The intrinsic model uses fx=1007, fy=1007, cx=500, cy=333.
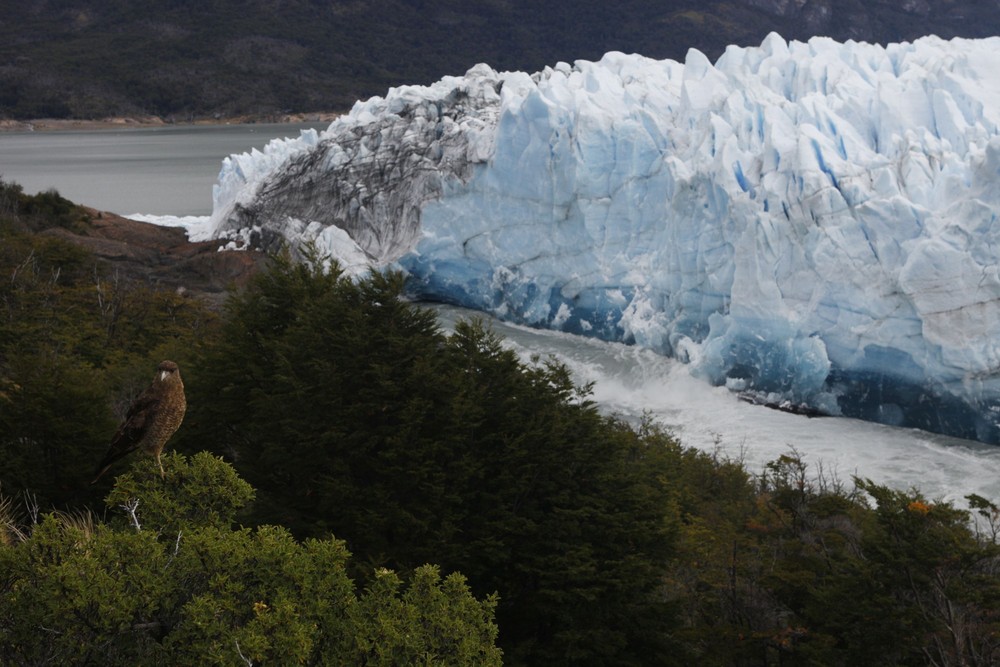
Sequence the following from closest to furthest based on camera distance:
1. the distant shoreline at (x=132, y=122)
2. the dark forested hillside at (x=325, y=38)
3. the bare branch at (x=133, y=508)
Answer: the bare branch at (x=133, y=508) → the distant shoreline at (x=132, y=122) → the dark forested hillside at (x=325, y=38)

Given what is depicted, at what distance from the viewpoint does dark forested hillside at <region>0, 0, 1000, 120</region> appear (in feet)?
266

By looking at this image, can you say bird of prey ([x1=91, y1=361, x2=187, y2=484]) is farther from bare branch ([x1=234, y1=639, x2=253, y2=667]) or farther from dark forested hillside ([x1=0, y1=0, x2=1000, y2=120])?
dark forested hillside ([x1=0, y1=0, x2=1000, y2=120])

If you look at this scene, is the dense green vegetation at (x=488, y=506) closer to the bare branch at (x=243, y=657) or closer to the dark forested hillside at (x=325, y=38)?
the bare branch at (x=243, y=657)

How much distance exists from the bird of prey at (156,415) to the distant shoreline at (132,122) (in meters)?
75.1

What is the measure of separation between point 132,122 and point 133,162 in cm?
2335

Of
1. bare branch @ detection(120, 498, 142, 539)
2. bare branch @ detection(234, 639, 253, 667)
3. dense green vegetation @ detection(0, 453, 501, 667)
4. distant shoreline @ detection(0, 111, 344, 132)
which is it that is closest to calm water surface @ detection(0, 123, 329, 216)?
distant shoreline @ detection(0, 111, 344, 132)

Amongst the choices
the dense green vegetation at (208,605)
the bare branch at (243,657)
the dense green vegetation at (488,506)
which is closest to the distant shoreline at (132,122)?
the dense green vegetation at (488,506)

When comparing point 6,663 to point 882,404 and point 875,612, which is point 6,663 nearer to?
point 875,612

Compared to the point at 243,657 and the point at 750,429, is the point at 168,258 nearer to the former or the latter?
the point at 750,429

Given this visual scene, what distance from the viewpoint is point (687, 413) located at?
57.5 ft

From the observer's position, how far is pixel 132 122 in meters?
81.1

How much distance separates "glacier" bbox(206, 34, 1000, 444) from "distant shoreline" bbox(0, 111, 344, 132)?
5582cm

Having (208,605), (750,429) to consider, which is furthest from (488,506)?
(750,429)

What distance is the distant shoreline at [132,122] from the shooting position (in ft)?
256
